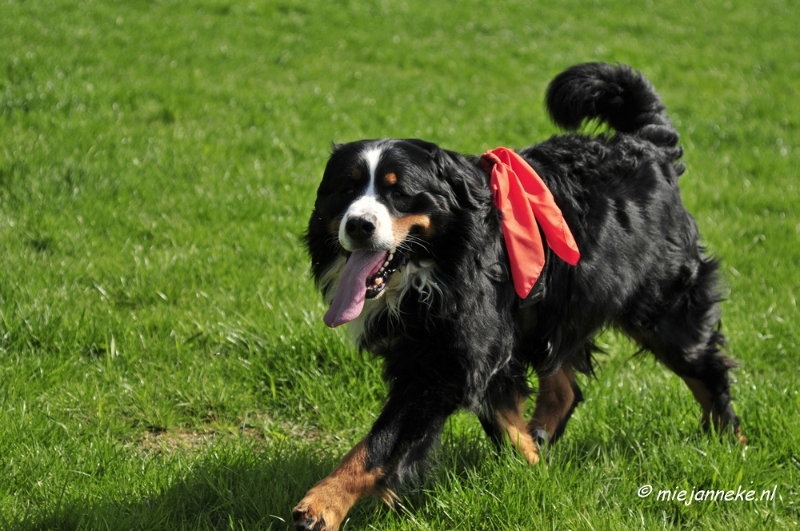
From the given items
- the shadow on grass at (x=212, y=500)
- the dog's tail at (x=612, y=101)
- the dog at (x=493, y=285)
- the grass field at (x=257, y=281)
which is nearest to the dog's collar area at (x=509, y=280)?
the dog at (x=493, y=285)

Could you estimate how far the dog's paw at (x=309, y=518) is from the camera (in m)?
2.90

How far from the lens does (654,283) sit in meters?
4.05

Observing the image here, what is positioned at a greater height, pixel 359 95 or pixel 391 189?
pixel 391 189

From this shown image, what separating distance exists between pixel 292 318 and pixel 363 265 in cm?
162

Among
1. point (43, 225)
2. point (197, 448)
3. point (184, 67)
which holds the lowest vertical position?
point (197, 448)

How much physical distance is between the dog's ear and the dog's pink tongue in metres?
0.41

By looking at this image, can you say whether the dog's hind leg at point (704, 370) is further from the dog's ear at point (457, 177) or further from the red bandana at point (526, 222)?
the dog's ear at point (457, 177)

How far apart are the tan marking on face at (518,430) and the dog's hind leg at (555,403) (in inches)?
11.3

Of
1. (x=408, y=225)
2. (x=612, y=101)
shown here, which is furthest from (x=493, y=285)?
(x=612, y=101)

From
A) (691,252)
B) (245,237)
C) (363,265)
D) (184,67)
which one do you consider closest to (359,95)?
(184,67)

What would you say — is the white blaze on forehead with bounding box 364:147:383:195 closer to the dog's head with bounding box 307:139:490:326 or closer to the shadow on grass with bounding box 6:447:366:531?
the dog's head with bounding box 307:139:490:326

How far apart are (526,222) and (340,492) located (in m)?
1.32

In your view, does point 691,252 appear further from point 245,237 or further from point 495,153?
point 245,237

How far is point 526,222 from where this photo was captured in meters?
3.50
